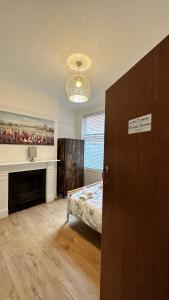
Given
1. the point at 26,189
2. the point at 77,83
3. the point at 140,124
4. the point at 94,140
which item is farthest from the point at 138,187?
the point at 94,140

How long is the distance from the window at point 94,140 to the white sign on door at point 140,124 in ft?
10.7

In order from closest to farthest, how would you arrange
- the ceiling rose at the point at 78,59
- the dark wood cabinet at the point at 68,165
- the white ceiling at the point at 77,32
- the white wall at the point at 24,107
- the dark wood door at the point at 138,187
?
1. the dark wood door at the point at 138,187
2. the white ceiling at the point at 77,32
3. the ceiling rose at the point at 78,59
4. the white wall at the point at 24,107
5. the dark wood cabinet at the point at 68,165

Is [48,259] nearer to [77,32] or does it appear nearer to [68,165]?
[68,165]

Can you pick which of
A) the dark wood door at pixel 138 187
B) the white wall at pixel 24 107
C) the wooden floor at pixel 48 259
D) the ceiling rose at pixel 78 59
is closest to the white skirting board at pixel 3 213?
the wooden floor at pixel 48 259

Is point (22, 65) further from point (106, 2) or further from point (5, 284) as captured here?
point (5, 284)

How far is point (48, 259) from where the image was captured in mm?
1814

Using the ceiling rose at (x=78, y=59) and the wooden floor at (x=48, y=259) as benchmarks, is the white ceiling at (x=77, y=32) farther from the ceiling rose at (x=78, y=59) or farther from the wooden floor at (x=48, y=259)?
the wooden floor at (x=48, y=259)

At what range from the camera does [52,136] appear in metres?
3.69

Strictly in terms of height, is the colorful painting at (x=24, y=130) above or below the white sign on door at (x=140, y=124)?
above

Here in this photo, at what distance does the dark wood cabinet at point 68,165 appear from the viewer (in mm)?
3910

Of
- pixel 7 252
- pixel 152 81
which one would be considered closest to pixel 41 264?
pixel 7 252

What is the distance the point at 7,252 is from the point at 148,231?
1.95 meters

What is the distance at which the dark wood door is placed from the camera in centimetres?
67

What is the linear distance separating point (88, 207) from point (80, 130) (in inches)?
115
